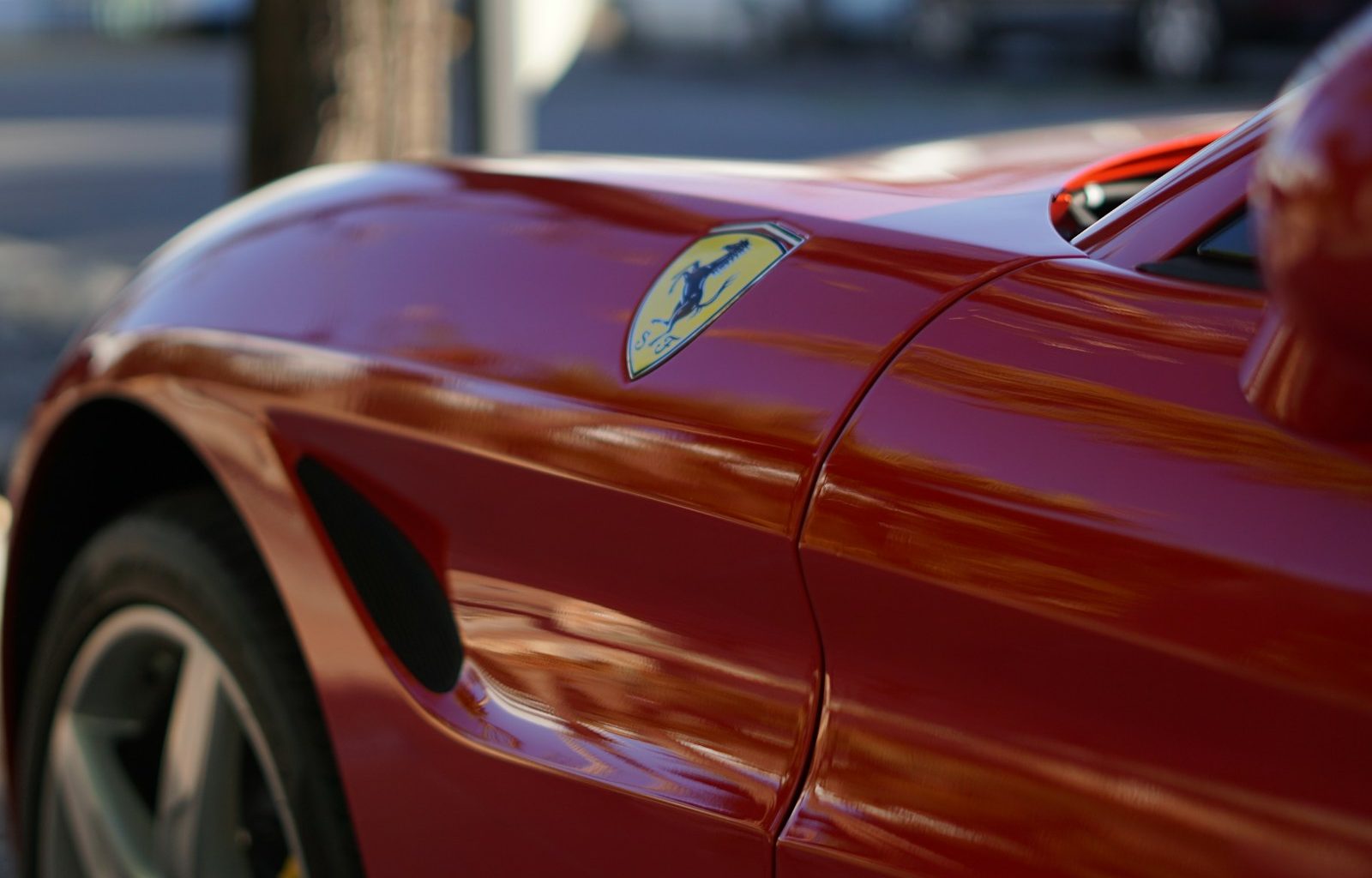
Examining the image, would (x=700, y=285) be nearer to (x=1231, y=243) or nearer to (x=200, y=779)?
(x=1231, y=243)

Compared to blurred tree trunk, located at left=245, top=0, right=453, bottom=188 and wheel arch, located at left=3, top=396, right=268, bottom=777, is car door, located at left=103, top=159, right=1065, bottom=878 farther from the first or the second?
blurred tree trunk, located at left=245, top=0, right=453, bottom=188

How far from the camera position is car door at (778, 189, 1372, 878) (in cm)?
105

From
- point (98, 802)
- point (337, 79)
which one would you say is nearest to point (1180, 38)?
point (337, 79)

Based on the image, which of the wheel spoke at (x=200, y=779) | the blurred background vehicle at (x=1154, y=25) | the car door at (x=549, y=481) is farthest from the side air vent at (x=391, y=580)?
the blurred background vehicle at (x=1154, y=25)

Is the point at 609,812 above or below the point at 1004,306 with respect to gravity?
below

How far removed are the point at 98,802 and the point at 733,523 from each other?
3.71 ft

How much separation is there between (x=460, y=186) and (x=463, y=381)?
36cm

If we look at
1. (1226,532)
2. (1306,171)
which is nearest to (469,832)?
(1226,532)

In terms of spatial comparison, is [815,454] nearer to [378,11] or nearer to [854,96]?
[378,11]

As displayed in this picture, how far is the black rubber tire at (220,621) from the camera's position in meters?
1.75

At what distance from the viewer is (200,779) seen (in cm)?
196

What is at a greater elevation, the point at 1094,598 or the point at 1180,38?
the point at 1094,598

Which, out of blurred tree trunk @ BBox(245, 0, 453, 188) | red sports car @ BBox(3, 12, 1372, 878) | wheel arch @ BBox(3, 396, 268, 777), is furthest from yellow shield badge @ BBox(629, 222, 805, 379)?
blurred tree trunk @ BBox(245, 0, 453, 188)

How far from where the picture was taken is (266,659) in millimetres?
1798
